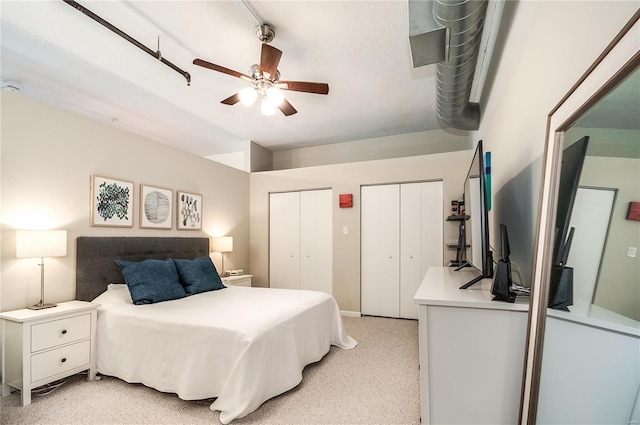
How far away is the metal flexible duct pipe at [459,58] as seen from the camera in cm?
178

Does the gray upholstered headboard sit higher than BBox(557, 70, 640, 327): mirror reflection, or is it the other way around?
BBox(557, 70, 640, 327): mirror reflection

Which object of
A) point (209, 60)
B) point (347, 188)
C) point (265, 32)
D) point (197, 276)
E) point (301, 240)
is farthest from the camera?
point (301, 240)

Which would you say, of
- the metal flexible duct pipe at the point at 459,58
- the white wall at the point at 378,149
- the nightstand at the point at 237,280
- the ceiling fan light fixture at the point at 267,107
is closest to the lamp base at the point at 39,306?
the nightstand at the point at 237,280

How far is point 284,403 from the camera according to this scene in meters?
2.12

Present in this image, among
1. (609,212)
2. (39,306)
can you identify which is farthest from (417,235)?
(39,306)

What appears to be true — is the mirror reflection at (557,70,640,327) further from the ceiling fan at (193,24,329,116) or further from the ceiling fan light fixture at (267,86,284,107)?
the ceiling fan light fixture at (267,86,284,107)

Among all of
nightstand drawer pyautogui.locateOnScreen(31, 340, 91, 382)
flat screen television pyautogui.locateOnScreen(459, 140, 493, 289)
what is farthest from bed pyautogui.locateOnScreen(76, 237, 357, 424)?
flat screen television pyautogui.locateOnScreen(459, 140, 493, 289)

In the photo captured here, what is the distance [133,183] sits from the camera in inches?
132

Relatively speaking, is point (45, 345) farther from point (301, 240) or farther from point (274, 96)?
point (301, 240)

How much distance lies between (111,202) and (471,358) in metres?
3.32

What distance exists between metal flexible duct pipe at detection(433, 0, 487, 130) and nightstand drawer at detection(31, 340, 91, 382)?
11.0ft

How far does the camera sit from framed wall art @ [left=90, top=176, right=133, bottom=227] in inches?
117

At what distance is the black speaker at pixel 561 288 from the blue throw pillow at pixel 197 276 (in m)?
2.99

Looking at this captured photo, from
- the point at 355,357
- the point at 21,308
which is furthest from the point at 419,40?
the point at 21,308
